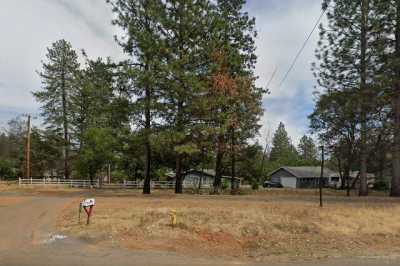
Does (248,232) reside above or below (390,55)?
below

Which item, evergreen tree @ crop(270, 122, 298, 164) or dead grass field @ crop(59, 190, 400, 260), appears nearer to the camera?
dead grass field @ crop(59, 190, 400, 260)

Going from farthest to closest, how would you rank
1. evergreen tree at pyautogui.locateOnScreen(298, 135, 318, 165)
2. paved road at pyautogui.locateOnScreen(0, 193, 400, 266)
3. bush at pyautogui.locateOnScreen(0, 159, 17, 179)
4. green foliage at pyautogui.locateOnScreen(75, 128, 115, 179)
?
1. evergreen tree at pyautogui.locateOnScreen(298, 135, 318, 165)
2. bush at pyautogui.locateOnScreen(0, 159, 17, 179)
3. green foliage at pyautogui.locateOnScreen(75, 128, 115, 179)
4. paved road at pyautogui.locateOnScreen(0, 193, 400, 266)

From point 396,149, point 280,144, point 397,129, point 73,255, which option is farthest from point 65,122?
point 280,144

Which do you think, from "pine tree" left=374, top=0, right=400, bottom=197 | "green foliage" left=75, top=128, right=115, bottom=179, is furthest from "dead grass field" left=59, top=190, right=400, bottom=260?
"green foliage" left=75, top=128, right=115, bottom=179

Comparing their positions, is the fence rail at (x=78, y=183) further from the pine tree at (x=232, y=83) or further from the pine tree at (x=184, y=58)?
the pine tree at (x=184, y=58)

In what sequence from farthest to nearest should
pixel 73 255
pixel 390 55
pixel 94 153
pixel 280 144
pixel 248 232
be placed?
1. pixel 280 144
2. pixel 94 153
3. pixel 390 55
4. pixel 248 232
5. pixel 73 255

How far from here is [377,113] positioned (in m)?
27.9

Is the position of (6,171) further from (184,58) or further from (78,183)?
(184,58)

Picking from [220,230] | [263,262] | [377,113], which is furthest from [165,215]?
[377,113]

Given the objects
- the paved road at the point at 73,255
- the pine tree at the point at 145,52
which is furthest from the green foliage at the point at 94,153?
the paved road at the point at 73,255

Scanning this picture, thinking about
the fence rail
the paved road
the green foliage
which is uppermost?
the green foliage

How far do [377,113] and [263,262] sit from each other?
21.2 m

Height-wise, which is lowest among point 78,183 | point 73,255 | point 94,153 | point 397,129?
point 78,183

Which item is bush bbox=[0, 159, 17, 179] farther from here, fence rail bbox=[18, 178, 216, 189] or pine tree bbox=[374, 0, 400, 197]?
pine tree bbox=[374, 0, 400, 197]
